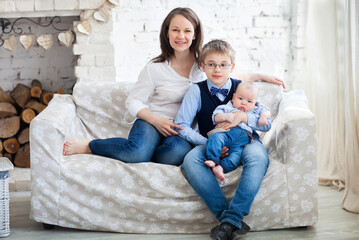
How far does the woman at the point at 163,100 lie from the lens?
2.26m

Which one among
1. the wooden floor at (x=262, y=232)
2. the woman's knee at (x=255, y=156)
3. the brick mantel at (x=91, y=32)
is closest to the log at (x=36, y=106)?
the brick mantel at (x=91, y=32)

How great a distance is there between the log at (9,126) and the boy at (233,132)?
1639mm

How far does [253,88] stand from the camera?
7.38ft

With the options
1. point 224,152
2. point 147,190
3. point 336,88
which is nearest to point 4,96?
point 147,190

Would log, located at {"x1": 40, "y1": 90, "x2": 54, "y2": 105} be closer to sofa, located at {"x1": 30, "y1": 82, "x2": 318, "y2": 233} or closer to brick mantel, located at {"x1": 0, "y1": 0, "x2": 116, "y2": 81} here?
brick mantel, located at {"x1": 0, "y1": 0, "x2": 116, "y2": 81}

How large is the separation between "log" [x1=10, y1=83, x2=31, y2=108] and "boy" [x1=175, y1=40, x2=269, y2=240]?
1.48 metres

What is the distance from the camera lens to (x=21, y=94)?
3.31 metres

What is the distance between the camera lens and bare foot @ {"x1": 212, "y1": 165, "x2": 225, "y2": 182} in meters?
2.07

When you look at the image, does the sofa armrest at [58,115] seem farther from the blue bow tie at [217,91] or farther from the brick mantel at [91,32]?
the blue bow tie at [217,91]

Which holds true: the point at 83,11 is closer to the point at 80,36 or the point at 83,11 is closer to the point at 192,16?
the point at 80,36

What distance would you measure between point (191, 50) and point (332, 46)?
1003mm

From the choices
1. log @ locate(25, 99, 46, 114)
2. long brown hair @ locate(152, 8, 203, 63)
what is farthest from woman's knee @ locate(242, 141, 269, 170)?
log @ locate(25, 99, 46, 114)

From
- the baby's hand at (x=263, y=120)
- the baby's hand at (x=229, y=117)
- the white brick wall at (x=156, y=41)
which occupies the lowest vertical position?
the baby's hand at (x=263, y=120)

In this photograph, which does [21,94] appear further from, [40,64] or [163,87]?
[163,87]
